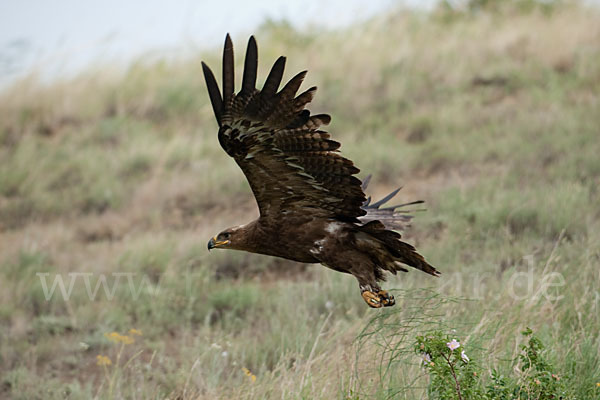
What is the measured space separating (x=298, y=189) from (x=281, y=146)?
324 mm

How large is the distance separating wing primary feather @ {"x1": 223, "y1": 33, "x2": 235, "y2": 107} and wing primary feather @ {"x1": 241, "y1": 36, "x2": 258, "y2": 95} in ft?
0.21

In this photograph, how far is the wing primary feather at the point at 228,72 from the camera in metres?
3.27

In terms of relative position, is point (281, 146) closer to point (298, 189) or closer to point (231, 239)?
point (298, 189)

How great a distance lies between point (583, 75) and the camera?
397 inches

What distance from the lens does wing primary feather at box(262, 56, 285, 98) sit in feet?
10.8

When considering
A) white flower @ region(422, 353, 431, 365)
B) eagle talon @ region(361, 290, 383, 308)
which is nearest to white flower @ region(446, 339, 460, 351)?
white flower @ region(422, 353, 431, 365)

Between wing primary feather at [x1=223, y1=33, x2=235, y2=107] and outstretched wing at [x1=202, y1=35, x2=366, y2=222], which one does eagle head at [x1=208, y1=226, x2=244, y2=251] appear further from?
wing primary feather at [x1=223, y1=33, x2=235, y2=107]

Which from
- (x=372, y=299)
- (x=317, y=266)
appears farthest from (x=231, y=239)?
(x=317, y=266)

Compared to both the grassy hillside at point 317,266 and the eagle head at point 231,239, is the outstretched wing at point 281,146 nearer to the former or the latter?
the eagle head at point 231,239

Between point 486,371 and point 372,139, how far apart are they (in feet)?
19.6

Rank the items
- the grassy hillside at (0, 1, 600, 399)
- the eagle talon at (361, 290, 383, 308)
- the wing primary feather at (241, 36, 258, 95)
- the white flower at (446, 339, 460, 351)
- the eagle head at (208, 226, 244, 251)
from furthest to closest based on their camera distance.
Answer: the grassy hillside at (0, 1, 600, 399)
the eagle head at (208, 226, 244, 251)
the eagle talon at (361, 290, 383, 308)
the wing primary feather at (241, 36, 258, 95)
the white flower at (446, 339, 460, 351)

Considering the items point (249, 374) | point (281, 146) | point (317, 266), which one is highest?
point (281, 146)

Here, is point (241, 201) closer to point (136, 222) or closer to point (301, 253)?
point (136, 222)

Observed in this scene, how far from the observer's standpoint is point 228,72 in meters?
3.41
